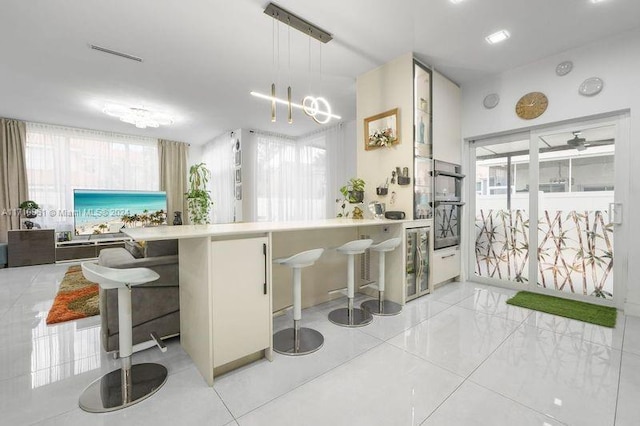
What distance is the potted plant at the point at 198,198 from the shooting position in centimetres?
669

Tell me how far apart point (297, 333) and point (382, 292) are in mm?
1196

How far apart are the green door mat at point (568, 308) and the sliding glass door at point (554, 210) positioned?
0.19 meters

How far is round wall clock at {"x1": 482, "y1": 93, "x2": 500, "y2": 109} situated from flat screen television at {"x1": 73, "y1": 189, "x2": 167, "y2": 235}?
7107 millimetres

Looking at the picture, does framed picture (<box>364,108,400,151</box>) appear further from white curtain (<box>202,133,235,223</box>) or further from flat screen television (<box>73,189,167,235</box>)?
flat screen television (<box>73,189,167,235</box>)

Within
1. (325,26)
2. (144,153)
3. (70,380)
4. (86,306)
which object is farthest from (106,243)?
(325,26)

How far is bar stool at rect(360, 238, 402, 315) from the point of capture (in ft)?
9.53

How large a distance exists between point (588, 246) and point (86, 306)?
590cm

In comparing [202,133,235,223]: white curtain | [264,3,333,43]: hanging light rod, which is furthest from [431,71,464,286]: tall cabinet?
[202,133,235,223]: white curtain

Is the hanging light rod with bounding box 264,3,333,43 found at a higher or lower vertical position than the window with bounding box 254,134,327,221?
higher

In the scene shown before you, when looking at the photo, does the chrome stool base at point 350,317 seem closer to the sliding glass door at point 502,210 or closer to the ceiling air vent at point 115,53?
the sliding glass door at point 502,210

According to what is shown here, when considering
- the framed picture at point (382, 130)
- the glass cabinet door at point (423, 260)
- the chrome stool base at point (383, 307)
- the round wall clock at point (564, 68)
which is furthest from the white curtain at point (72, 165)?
the round wall clock at point (564, 68)

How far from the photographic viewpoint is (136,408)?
5.07 feet

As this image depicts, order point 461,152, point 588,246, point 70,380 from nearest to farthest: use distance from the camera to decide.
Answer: point 70,380
point 588,246
point 461,152

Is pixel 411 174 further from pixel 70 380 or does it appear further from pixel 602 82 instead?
pixel 70 380
